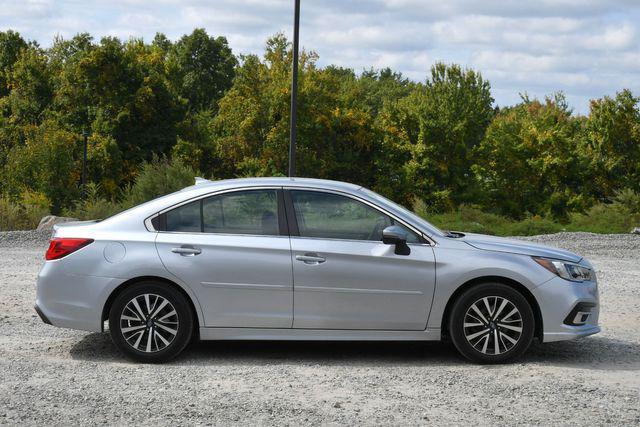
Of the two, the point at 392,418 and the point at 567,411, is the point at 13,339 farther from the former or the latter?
the point at 567,411

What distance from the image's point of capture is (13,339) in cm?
865

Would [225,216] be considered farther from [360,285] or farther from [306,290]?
[360,285]

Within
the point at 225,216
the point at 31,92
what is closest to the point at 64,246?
the point at 225,216

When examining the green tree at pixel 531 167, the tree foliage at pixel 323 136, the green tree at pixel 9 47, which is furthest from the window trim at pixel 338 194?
the green tree at pixel 9 47

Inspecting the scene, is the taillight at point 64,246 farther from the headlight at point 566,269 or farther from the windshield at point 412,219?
the headlight at point 566,269

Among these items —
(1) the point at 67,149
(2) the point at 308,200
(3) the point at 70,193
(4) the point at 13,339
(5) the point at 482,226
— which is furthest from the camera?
(1) the point at 67,149

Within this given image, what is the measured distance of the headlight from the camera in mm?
7793

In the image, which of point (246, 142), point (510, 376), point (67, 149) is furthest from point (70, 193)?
point (510, 376)

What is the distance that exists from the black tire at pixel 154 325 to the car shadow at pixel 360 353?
18 centimetres

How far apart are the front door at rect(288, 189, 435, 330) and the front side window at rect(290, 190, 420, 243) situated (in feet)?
0.39

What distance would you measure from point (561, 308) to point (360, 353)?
1809 mm

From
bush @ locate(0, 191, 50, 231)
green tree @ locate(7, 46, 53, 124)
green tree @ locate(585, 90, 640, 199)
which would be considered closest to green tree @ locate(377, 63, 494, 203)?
green tree @ locate(585, 90, 640, 199)

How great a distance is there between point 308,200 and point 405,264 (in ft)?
3.34

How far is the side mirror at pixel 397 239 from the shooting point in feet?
25.1
